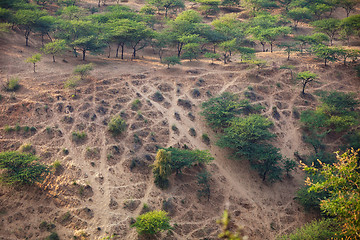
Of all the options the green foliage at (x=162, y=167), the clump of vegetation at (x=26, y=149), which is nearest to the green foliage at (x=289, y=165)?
the green foliage at (x=162, y=167)

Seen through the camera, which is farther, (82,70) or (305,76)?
(305,76)

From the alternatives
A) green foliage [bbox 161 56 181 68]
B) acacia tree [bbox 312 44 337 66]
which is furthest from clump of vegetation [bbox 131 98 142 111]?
acacia tree [bbox 312 44 337 66]

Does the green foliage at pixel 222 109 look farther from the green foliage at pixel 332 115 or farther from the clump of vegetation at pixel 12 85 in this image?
the clump of vegetation at pixel 12 85

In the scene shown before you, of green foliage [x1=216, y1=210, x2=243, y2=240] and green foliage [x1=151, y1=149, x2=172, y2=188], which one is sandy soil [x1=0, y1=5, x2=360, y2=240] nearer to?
green foliage [x1=151, y1=149, x2=172, y2=188]

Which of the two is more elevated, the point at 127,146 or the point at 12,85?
the point at 12,85

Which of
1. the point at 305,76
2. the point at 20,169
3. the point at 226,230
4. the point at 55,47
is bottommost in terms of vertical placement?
the point at 20,169

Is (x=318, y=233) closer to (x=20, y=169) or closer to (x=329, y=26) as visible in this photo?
(x=20, y=169)

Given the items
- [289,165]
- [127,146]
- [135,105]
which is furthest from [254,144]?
[135,105]
